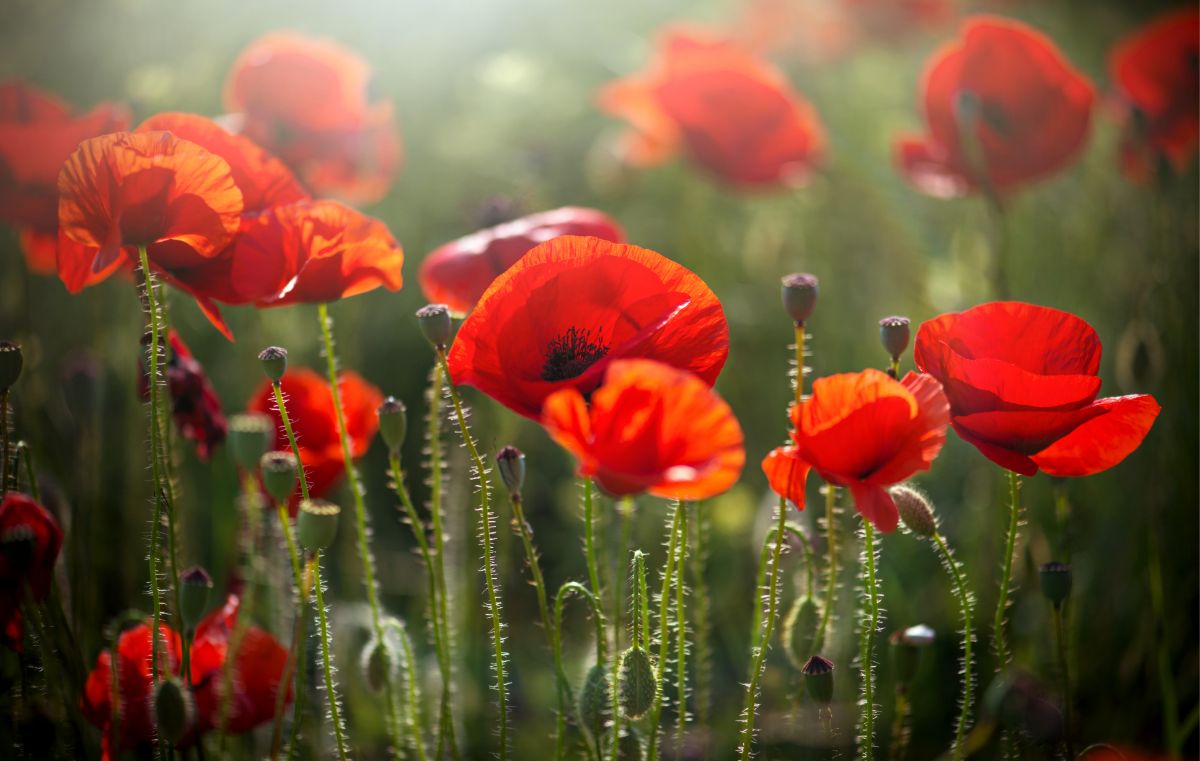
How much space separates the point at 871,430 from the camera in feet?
3.19

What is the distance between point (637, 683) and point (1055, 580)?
44cm

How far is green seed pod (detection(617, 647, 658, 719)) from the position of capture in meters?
1.10

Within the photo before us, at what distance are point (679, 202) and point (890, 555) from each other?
1671 millimetres

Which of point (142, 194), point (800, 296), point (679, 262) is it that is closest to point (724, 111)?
point (679, 262)

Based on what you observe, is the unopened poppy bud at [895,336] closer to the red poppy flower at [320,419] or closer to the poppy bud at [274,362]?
the poppy bud at [274,362]

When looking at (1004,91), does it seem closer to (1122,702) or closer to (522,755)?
(1122,702)

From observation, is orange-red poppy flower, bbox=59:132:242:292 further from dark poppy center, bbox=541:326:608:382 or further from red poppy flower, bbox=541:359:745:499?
red poppy flower, bbox=541:359:745:499

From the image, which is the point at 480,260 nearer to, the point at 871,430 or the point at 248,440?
the point at 248,440

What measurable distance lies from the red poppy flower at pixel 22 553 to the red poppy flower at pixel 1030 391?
34.4 inches

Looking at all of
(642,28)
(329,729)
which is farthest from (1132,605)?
(642,28)

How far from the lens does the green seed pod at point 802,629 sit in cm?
136

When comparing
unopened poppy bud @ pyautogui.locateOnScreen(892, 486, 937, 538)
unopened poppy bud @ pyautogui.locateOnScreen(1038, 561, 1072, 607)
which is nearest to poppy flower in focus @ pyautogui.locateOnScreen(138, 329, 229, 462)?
unopened poppy bud @ pyautogui.locateOnScreen(892, 486, 937, 538)

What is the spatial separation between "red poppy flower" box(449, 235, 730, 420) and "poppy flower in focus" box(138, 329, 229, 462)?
55cm

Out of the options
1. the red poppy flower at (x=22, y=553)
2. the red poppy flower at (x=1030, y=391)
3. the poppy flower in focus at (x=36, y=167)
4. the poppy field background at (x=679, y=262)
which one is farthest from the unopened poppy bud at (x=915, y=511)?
the poppy flower in focus at (x=36, y=167)
